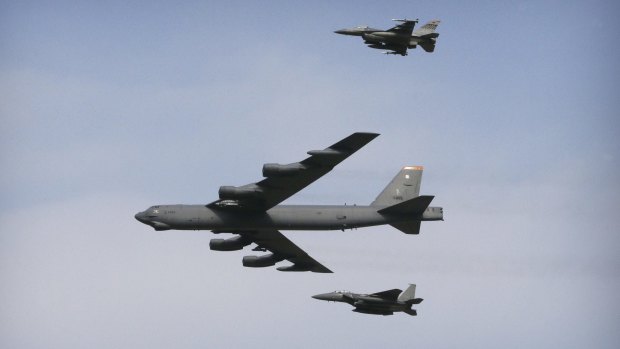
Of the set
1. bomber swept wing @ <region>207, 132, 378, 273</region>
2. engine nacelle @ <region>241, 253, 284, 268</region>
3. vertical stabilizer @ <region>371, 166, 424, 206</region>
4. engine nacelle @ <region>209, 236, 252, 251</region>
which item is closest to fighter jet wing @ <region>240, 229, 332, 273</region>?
bomber swept wing @ <region>207, 132, 378, 273</region>

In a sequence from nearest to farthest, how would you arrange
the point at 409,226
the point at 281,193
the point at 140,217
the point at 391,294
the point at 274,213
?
the point at 281,193, the point at 274,213, the point at 409,226, the point at 140,217, the point at 391,294

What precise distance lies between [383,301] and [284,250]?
27.6ft

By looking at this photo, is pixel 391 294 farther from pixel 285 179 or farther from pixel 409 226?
pixel 285 179

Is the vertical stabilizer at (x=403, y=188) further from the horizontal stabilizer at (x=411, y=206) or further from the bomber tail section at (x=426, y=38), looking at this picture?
the bomber tail section at (x=426, y=38)

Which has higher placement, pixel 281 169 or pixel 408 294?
pixel 281 169

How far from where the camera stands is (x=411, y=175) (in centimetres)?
6438

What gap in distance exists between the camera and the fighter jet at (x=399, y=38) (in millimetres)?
65500

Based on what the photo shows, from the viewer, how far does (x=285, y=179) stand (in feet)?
188

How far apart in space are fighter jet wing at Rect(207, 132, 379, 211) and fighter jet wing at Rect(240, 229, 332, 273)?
4.55 m

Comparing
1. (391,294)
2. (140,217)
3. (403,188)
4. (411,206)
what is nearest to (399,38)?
(403,188)

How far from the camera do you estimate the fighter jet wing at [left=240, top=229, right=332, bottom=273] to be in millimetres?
64688

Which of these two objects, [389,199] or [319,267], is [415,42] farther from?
[319,267]

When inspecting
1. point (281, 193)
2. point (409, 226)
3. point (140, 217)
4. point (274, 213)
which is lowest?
point (140, 217)

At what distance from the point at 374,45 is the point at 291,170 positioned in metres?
15.9
